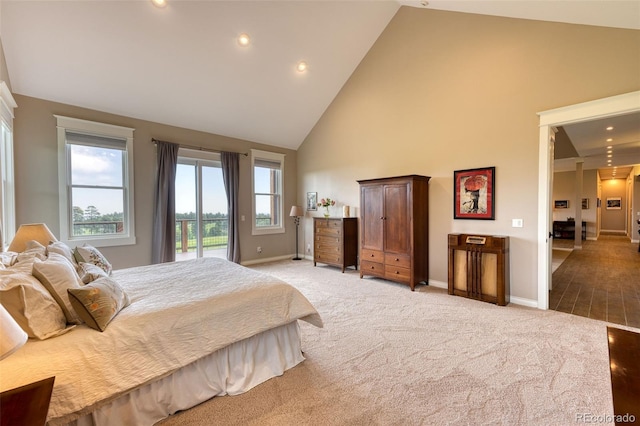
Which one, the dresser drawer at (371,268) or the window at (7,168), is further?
the dresser drawer at (371,268)

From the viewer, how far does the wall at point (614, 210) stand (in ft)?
39.5

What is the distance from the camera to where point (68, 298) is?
161 centimetres

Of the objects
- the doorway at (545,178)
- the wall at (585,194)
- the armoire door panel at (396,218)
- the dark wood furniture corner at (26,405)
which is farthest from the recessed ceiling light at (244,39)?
the wall at (585,194)

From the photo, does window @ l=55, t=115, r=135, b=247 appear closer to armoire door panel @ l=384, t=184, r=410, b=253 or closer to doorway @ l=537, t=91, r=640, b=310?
armoire door panel @ l=384, t=184, r=410, b=253

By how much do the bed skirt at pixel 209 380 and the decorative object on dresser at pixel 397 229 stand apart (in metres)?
2.61

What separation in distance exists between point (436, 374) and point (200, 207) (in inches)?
196

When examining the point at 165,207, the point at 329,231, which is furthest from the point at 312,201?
the point at 165,207

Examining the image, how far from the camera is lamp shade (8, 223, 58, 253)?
2459mm

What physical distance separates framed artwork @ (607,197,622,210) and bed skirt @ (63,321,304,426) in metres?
16.7

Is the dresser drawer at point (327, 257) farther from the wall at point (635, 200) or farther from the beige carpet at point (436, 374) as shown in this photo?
the wall at point (635, 200)

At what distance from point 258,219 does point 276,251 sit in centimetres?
92

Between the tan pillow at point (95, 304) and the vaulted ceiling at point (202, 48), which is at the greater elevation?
the vaulted ceiling at point (202, 48)

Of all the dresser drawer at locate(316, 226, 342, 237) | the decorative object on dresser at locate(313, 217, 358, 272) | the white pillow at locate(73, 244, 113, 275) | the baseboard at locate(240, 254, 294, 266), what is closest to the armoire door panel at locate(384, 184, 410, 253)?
the decorative object on dresser at locate(313, 217, 358, 272)

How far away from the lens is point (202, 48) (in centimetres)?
407
